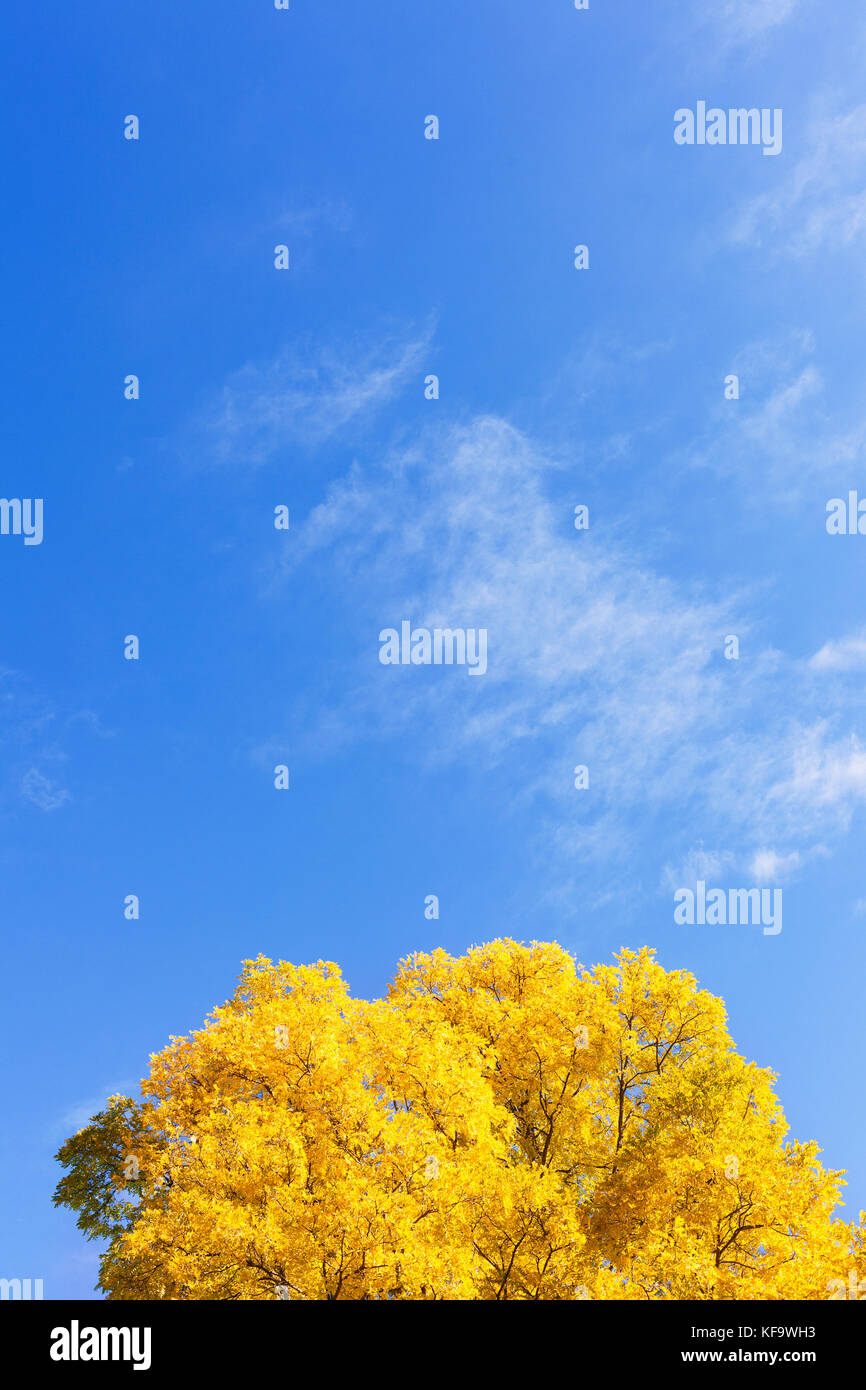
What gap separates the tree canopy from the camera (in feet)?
55.4

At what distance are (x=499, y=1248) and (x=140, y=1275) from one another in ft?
43.7

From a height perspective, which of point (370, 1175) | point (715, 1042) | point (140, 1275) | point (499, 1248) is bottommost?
point (140, 1275)

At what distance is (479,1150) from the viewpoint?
19312 millimetres

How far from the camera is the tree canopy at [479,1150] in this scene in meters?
16.9
